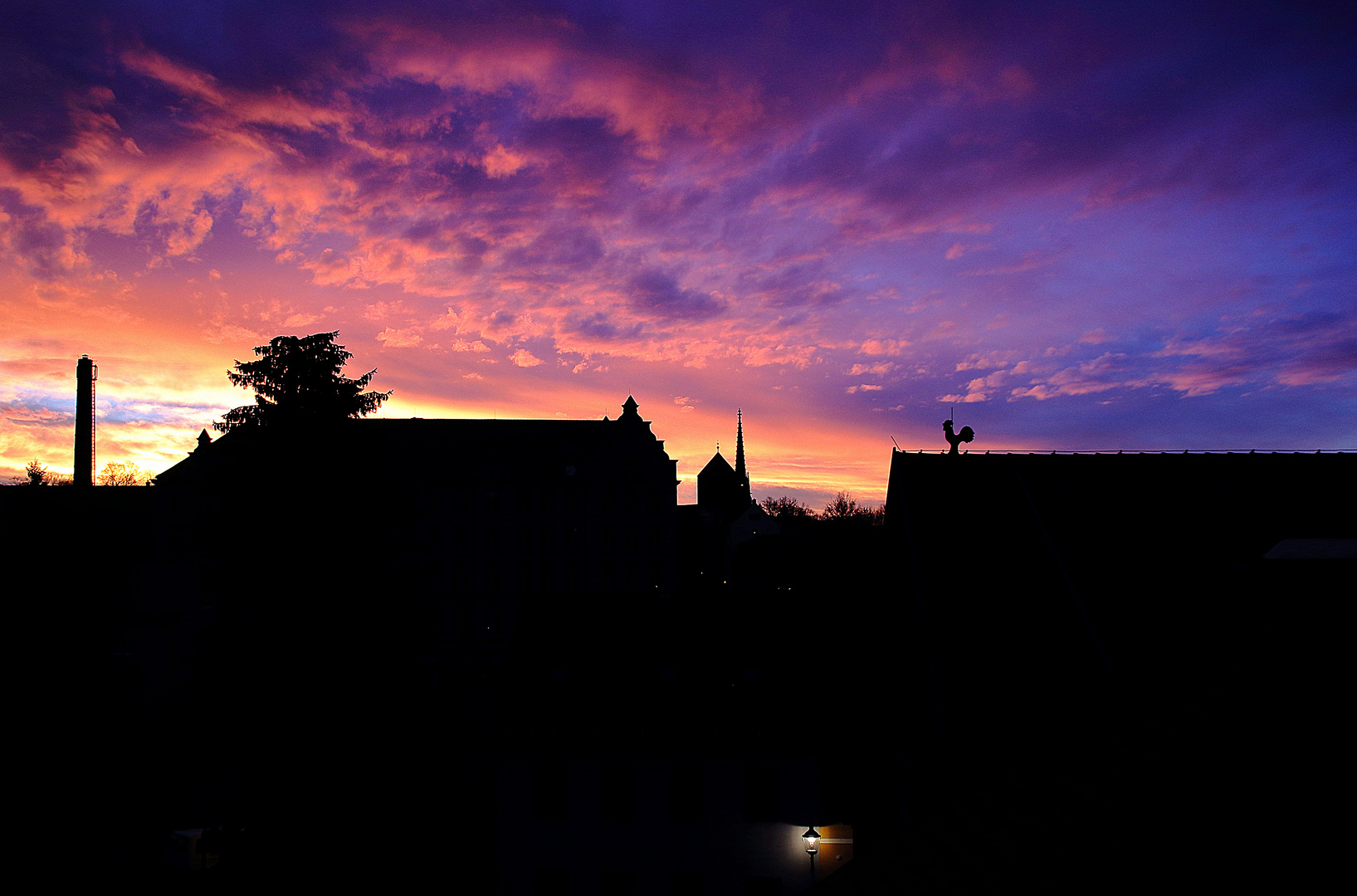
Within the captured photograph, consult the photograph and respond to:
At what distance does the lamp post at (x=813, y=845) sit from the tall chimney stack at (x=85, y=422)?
7055 centimetres

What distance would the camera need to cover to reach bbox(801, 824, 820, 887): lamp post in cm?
2020

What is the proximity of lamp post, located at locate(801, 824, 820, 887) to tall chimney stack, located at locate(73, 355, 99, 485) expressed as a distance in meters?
70.5

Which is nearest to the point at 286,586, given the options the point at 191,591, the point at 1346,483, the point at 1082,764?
the point at 1082,764

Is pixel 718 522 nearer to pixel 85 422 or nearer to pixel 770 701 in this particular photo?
pixel 85 422

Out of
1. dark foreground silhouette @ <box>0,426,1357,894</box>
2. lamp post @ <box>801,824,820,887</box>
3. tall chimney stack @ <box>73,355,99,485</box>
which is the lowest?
lamp post @ <box>801,824,820,887</box>

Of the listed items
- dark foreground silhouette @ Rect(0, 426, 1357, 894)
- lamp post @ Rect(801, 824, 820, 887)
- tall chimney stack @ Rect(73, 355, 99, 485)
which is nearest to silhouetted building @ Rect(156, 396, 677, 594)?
tall chimney stack @ Rect(73, 355, 99, 485)

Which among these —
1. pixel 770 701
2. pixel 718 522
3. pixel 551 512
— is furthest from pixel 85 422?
pixel 718 522

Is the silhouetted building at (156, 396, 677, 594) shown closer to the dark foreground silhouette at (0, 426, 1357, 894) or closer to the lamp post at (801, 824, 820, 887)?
the dark foreground silhouette at (0, 426, 1357, 894)

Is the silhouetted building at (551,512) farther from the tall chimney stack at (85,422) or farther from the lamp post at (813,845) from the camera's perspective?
the lamp post at (813,845)

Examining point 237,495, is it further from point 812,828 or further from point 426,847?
point 812,828

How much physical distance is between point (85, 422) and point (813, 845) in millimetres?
74599

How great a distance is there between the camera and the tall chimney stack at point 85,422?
211 ft

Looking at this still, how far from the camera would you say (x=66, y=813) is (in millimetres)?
22016

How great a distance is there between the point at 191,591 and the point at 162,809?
25313 mm
